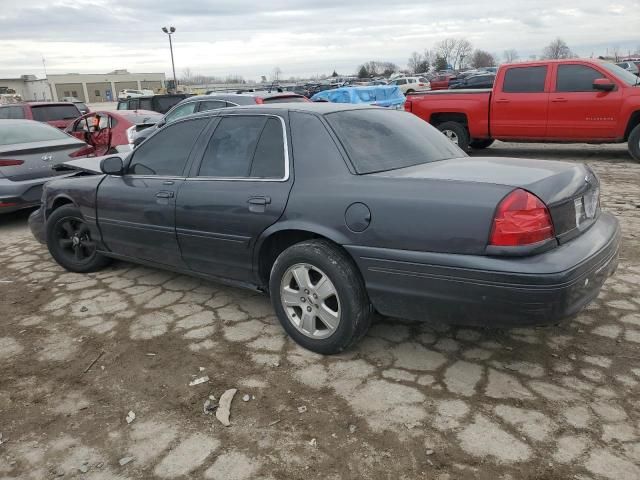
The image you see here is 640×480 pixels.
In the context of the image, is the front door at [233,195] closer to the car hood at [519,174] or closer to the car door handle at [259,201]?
the car door handle at [259,201]

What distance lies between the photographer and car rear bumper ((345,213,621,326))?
8.38ft

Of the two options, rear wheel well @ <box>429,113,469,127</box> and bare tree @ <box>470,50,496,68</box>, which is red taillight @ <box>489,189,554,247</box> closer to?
rear wheel well @ <box>429,113,469,127</box>

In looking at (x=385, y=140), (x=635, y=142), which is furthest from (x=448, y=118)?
(x=385, y=140)

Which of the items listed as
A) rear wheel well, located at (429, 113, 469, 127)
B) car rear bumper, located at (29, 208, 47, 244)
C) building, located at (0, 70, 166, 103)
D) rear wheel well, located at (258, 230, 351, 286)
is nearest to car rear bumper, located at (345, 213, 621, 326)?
rear wheel well, located at (258, 230, 351, 286)

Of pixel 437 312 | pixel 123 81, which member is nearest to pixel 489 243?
pixel 437 312

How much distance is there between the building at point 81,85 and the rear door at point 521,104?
8064 cm

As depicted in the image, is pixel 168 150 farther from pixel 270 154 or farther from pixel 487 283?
pixel 487 283

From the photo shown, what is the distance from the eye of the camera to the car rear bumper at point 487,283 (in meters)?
2.55

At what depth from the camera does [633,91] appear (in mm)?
8805

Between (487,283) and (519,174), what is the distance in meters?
0.72

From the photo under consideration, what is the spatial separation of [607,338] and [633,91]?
23.6 ft

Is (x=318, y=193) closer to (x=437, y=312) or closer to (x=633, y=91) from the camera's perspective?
(x=437, y=312)

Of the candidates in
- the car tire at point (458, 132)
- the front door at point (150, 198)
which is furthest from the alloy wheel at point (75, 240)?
the car tire at point (458, 132)

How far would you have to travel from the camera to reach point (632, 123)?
9.02 m
